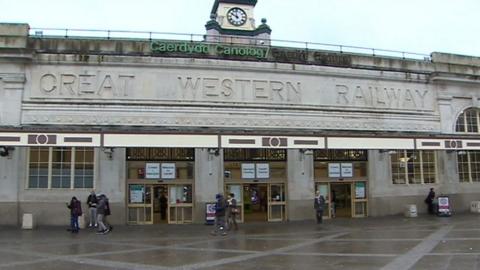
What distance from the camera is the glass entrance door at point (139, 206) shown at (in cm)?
2128

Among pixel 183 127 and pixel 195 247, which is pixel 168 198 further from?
pixel 195 247

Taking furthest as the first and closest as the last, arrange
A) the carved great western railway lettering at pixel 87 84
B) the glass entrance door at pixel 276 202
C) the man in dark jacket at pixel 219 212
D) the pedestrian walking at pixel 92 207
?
the glass entrance door at pixel 276 202
the carved great western railway lettering at pixel 87 84
the pedestrian walking at pixel 92 207
the man in dark jacket at pixel 219 212

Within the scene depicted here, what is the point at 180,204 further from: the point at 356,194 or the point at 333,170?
the point at 356,194

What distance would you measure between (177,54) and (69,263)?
12.3m

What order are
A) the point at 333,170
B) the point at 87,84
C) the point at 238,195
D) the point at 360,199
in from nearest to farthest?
1. the point at 87,84
2. the point at 238,195
3. the point at 333,170
4. the point at 360,199

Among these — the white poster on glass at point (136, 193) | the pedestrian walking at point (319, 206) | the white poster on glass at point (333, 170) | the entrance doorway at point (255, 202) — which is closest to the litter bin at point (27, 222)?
the white poster on glass at point (136, 193)

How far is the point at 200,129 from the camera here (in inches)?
824

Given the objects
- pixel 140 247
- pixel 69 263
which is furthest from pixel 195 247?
pixel 69 263

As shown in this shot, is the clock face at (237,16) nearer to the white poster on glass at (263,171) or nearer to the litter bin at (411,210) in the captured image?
the white poster on glass at (263,171)

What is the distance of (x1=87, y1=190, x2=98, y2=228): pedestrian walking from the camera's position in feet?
64.3

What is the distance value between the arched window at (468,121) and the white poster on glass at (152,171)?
1654cm

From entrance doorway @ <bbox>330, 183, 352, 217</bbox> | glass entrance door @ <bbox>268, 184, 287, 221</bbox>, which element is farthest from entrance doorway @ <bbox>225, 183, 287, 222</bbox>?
entrance doorway @ <bbox>330, 183, 352, 217</bbox>

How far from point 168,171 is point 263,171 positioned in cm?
449

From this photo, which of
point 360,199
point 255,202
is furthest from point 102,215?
point 360,199
